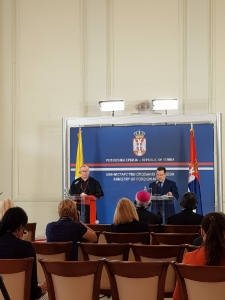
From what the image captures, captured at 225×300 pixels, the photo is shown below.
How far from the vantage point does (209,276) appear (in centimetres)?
331

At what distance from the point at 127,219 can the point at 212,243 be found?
2.29m

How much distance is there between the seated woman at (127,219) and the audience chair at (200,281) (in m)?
2.07

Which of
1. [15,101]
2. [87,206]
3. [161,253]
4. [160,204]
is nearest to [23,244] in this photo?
[161,253]

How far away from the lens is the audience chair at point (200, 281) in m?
3.28

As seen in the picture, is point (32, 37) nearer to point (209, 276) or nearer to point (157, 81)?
point (157, 81)

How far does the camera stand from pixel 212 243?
331 centimetres

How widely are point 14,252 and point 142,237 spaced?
5.56 feet

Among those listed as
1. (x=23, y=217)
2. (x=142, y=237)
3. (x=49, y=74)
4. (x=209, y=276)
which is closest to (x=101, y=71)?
(x=49, y=74)

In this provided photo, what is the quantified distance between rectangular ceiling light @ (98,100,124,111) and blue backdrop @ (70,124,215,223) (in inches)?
15.0

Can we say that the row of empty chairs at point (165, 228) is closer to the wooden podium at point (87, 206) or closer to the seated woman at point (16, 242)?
the seated woman at point (16, 242)

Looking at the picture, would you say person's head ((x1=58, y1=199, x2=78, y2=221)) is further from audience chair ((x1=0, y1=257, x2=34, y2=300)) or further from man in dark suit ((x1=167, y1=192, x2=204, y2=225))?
man in dark suit ((x1=167, y1=192, x2=204, y2=225))

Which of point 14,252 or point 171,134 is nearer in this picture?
point 14,252

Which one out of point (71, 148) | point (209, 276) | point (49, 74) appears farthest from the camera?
point (49, 74)

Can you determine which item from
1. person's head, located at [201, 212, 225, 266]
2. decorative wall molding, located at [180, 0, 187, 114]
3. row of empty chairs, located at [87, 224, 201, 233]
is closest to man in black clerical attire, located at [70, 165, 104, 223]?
decorative wall molding, located at [180, 0, 187, 114]
